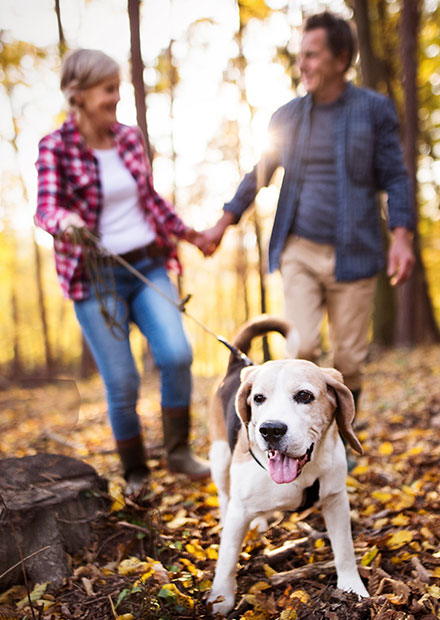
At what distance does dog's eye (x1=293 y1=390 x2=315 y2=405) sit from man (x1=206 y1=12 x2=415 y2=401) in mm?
1391

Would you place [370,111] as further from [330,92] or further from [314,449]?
[314,449]

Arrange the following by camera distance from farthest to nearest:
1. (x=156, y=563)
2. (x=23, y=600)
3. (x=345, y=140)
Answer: (x=345, y=140)
(x=156, y=563)
(x=23, y=600)

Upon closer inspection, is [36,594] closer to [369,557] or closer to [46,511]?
[46,511]

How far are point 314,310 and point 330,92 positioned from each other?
1506 millimetres

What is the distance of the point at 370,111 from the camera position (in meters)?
3.30

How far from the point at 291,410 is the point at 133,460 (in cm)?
173

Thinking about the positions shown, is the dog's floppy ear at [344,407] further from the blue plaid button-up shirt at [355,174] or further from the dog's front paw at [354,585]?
the blue plaid button-up shirt at [355,174]

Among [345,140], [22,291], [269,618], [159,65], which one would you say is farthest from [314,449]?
[22,291]

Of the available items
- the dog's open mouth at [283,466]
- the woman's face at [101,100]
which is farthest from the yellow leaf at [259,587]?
the woman's face at [101,100]

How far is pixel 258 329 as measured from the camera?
300cm

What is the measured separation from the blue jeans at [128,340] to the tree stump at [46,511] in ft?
1.66

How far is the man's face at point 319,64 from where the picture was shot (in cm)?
321

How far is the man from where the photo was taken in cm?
327

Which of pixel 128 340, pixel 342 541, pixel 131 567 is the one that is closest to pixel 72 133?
pixel 128 340
